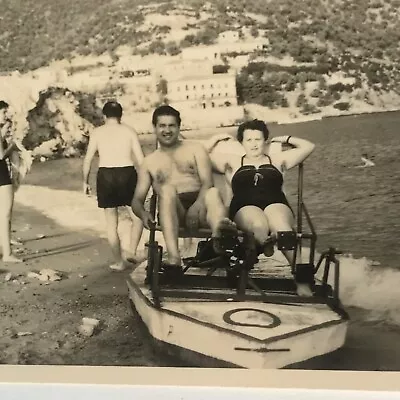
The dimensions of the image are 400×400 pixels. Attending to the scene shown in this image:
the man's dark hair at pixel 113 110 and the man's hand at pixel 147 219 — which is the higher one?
the man's dark hair at pixel 113 110

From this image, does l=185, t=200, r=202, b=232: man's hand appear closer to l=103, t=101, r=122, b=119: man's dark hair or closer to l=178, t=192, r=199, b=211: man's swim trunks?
l=178, t=192, r=199, b=211: man's swim trunks

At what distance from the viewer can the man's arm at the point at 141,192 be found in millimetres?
1528

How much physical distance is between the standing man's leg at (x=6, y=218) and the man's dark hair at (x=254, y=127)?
22.0 inches

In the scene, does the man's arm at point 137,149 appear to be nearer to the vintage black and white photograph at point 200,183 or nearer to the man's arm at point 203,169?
the vintage black and white photograph at point 200,183

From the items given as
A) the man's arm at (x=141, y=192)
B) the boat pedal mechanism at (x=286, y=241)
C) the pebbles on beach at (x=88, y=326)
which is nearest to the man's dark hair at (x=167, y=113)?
the man's arm at (x=141, y=192)

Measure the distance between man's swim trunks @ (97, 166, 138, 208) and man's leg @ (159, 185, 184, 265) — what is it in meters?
0.09

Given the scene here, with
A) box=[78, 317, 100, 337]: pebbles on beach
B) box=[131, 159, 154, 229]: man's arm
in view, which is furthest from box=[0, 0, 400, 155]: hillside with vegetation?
→ box=[78, 317, 100, 337]: pebbles on beach

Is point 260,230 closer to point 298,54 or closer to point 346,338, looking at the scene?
point 346,338

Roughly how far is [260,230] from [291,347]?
Answer: 0.26m

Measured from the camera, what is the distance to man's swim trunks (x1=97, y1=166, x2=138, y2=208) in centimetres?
155

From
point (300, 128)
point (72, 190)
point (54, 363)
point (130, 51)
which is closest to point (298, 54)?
point (300, 128)

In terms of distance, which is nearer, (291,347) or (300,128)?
(291,347)

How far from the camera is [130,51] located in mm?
1608

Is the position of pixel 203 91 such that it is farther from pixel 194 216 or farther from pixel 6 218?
pixel 6 218
